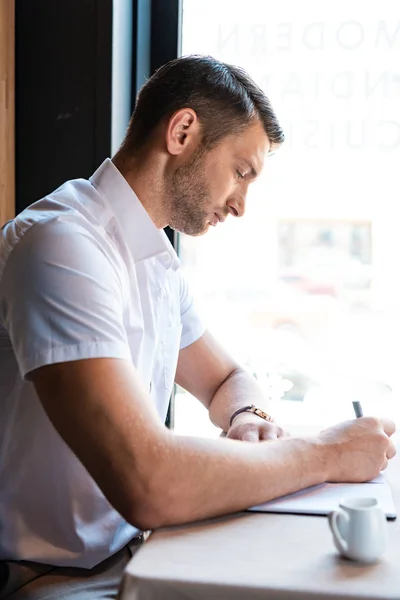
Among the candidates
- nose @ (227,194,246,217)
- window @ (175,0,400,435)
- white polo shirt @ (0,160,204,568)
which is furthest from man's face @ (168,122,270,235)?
window @ (175,0,400,435)

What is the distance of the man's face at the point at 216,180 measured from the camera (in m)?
1.51

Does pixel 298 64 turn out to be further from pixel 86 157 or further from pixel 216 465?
pixel 216 465

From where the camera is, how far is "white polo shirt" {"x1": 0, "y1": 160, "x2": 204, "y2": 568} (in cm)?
111

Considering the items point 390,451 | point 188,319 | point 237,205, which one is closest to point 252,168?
point 237,205

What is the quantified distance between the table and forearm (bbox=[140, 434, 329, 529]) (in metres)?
0.03

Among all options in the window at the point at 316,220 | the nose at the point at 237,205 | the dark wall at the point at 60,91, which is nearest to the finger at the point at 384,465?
the nose at the point at 237,205

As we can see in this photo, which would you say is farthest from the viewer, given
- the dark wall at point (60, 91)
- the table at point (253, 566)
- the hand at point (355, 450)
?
the dark wall at point (60, 91)

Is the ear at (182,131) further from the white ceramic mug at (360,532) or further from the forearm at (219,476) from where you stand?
the white ceramic mug at (360,532)

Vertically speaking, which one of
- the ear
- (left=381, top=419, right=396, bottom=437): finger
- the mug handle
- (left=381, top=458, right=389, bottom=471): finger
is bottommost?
(left=381, top=419, right=396, bottom=437): finger

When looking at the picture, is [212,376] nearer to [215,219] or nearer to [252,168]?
[215,219]

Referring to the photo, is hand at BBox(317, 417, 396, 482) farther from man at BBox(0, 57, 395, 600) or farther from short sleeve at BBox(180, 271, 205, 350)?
short sleeve at BBox(180, 271, 205, 350)

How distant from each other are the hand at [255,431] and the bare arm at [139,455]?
28cm

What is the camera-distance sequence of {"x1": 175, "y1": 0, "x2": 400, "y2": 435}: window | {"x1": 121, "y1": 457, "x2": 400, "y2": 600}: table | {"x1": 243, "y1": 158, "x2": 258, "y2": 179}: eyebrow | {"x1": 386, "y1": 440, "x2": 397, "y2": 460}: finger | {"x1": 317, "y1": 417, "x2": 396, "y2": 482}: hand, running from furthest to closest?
{"x1": 175, "y1": 0, "x2": 400, "y2": 435}: window → {"x1": 243, "y1": 158, "x2": 258, "y2": 179}: eyebrow → {"x1": 386, "y1": 440, "x2": 397, "y2": 460}: finger → {"x1": 317, "y1": 417, "x2": 396, "y2": 482}: hand → {"x1": 121, "y1": 457, "x2": 400, "y2": 600}: table

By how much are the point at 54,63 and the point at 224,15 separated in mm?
551
